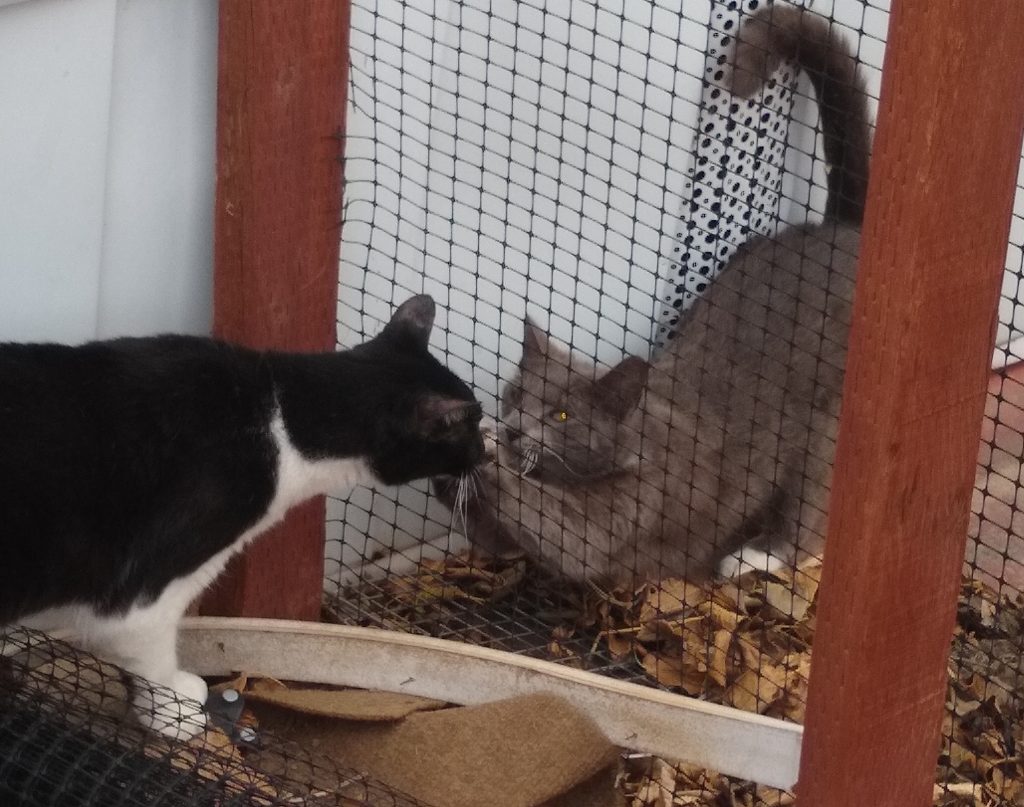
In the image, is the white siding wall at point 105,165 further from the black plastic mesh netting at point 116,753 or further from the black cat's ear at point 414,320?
the black plastic mesh netting at point 116,753

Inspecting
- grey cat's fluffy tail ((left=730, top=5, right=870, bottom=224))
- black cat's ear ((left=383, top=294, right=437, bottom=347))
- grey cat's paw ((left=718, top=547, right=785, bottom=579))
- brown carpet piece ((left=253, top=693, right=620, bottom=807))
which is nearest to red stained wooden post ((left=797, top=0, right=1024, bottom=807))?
brown carpet piece ((left=253, top=693, right=620, bottom=807))

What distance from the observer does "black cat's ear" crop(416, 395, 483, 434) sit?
2.05 m

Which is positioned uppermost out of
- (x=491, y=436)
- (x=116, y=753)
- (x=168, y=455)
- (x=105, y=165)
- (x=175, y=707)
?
(x=105, y=165)

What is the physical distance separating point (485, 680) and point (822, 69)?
1.36 meters

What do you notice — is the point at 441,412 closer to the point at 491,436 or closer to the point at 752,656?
the point at 491,436

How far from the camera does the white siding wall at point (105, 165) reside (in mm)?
2059

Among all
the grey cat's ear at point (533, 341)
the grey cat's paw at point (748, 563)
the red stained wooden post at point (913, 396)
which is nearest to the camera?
the red stained wooden post at point (913, 396)

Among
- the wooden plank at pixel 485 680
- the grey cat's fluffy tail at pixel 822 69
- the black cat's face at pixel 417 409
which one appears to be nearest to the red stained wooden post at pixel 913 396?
the wooden plank at pixel 485 680

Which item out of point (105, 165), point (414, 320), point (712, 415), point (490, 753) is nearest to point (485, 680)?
point (490, 753)

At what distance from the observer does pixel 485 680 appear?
220cm

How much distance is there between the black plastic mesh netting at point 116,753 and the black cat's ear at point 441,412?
1.60 feet

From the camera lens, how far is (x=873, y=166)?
4.89 feet

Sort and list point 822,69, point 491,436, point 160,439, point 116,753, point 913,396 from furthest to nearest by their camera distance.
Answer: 1. point 822,69
2. point 491,436
3. point 160,439
4. point 116,753
5. point 913,396

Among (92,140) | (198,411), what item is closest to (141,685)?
(198,411)
